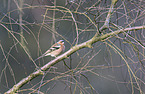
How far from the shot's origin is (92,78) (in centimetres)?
873

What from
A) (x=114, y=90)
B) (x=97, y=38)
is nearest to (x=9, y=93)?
(x=97, y=38)

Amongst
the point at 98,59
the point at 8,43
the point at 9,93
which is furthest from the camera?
the point at 98,59

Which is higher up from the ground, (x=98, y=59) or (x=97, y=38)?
(x=97, y=38)

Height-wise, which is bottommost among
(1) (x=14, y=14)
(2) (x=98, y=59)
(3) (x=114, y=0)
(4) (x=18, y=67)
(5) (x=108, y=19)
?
Answer: (2) (x=98, y=59)

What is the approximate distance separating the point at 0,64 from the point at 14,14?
68.2 inches

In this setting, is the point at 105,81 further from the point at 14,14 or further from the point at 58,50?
the point at 58,50

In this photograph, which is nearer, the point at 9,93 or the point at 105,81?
the point at 9,93

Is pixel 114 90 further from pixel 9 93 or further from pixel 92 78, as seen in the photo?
pixel 9 93

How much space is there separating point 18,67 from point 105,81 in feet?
10.9

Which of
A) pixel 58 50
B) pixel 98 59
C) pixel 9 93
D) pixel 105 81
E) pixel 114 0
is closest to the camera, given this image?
pixel 114 0

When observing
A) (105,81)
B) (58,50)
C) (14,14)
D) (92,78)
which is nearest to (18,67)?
(14,14)

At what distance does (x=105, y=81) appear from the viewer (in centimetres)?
901

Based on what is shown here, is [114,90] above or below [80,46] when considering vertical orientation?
below

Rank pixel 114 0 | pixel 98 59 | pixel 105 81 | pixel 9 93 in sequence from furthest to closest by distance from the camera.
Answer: pixel 105 81 < pixel 98 59 < pixel 9 93 < pixel 114 0
